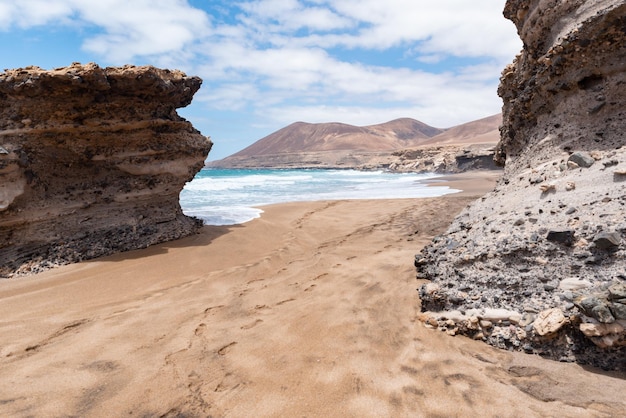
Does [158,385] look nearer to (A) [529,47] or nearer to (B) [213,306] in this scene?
(B) [213,306]

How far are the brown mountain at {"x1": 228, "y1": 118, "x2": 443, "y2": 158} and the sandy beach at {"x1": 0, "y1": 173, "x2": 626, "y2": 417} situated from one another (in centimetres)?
9472

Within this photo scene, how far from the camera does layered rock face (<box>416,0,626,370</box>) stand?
7.97 ft

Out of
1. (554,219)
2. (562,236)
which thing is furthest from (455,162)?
(562,236)

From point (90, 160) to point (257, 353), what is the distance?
5450 mm

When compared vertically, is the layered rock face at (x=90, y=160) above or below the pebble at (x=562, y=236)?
above

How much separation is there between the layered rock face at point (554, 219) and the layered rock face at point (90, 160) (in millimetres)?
5259

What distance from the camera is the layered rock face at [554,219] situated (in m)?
2.43

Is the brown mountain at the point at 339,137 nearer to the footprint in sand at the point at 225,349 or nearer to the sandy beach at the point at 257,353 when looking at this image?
the sandy beach at the point at 257,353

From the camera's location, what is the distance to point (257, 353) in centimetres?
275

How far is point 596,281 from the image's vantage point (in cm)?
247

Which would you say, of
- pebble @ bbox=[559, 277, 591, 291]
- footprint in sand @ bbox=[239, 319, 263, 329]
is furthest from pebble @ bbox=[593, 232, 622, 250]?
footprint in sand @ bbox=[239, 319, 263, 329]

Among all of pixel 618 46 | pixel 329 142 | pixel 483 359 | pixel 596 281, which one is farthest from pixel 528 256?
pixel 329 142

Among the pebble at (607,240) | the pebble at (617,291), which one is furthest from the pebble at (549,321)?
the pebble at (607,240)

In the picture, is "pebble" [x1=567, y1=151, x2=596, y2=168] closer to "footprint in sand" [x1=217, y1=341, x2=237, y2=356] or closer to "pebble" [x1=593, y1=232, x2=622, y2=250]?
"pebble" [x1=593, y1=232, x2=622, y2=250]
